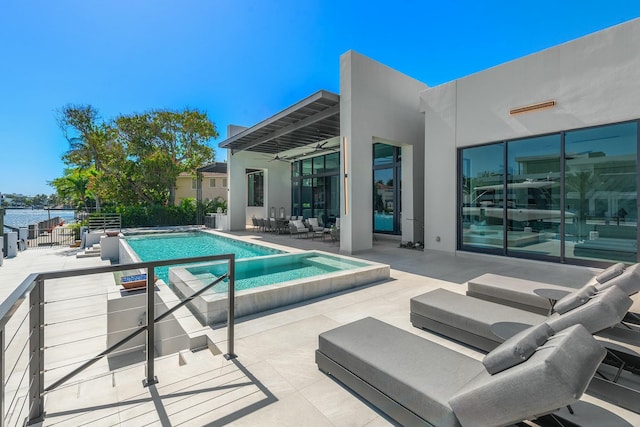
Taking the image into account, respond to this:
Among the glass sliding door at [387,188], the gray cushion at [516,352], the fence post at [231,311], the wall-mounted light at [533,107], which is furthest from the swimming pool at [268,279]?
the wall-mounted light at [533,107]

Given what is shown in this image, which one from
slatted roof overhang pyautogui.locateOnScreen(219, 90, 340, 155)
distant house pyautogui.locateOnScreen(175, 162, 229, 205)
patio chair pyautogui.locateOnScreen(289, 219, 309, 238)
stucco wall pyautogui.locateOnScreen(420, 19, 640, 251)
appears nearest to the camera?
stucco wall pyautogui.locateOnScreen(420, 19, 640, 251)

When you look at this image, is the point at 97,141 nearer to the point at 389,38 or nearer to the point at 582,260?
the point at 389,38

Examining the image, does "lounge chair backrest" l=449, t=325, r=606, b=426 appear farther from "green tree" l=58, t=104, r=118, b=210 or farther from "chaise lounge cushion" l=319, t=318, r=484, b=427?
"green tree" l=58, t=104, r=118, b=210

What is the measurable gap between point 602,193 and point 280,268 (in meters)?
7.42

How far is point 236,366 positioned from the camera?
2.87m

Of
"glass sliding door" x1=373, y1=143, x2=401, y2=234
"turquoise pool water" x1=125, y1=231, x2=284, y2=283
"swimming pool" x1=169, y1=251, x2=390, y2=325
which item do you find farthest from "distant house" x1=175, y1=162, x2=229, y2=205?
"swimming pool" x1=169, y1=251, x2=390, y2=325

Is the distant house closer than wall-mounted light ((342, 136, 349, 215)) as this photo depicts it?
No

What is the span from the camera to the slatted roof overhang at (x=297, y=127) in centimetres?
980

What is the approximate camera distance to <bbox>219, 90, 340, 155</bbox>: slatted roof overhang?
980cm

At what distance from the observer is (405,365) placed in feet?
7.27

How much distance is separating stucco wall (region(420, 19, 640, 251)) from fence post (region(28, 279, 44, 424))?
8987mm

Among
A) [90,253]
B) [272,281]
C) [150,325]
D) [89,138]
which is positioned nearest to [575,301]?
Answer: [150,325]

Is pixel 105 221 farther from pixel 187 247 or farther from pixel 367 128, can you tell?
pixel 367 128

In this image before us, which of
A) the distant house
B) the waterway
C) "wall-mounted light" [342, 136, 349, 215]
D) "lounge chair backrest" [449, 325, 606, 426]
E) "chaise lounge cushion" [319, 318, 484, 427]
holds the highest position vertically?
the distant house
